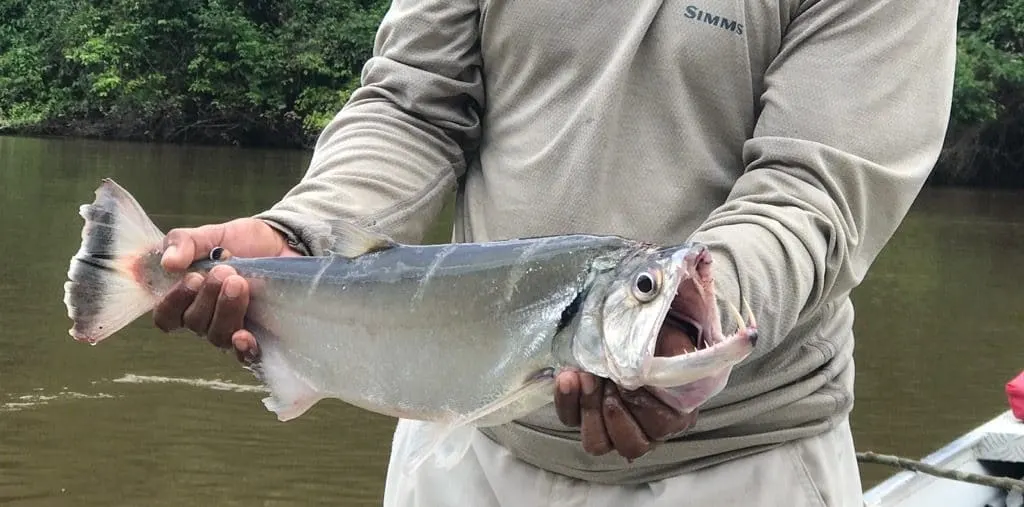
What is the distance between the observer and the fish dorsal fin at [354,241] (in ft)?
7.59

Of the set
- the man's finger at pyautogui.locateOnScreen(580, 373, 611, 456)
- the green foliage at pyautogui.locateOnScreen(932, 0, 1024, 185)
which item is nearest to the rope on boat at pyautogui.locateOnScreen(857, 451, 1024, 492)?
the man's finger at pyautogui.locateOnScreen(580, 373, 611, 456)

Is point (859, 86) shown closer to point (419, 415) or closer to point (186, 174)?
point (419, 415)

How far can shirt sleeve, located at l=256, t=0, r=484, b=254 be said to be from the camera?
276cm

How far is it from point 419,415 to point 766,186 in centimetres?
78

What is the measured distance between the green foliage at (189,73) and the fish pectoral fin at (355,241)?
35.2m

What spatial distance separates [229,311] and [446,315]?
44cm

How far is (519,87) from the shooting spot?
274 centimetres

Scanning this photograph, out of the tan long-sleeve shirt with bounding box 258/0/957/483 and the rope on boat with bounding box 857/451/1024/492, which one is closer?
the tan long-sleeve shirt with bounding box 258/0/957/483

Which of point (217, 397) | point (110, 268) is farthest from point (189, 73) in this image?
point (110, 268)

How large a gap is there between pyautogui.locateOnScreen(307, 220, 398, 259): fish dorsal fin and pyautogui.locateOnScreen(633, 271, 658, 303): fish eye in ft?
1.91

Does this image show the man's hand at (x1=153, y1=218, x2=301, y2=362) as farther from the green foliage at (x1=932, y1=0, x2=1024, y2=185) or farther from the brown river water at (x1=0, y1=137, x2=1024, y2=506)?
the green foliage at (x1=932, y1=0, x2=1024, y2=185)

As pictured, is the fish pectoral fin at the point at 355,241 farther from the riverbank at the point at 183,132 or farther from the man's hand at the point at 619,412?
the riverbank at the point at 183,132

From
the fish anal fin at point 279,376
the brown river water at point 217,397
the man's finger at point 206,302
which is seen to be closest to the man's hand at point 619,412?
the fish anal fin at point 279,376

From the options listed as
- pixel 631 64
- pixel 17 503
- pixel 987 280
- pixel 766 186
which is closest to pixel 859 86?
pixel 766 186
